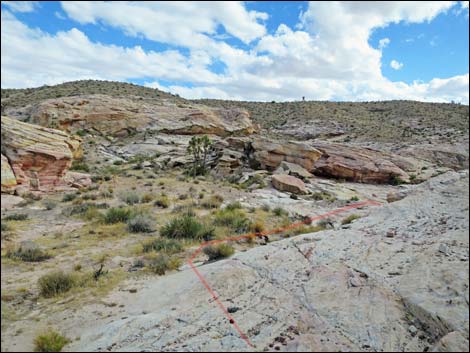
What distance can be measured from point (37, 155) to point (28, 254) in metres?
6.40

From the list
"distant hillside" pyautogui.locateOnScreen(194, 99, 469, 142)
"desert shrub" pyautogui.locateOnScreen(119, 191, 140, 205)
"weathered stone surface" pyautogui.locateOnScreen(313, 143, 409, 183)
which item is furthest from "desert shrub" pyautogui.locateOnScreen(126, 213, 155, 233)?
"distant hillside" pyautogui.locateOnScreen(194, 99, 469, 142)

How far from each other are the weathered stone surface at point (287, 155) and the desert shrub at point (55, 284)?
21.1 metres

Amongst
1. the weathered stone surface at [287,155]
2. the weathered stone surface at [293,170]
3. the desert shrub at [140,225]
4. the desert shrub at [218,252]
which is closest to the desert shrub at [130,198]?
the desert shrub at [140,225]

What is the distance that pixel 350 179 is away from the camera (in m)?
25.0

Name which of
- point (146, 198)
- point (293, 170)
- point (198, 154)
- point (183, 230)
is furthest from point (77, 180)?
point (293, 170)

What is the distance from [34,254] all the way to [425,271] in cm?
741

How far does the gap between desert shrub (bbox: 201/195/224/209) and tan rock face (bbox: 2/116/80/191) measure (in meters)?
6.50

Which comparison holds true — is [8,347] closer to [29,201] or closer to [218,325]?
[218,325]

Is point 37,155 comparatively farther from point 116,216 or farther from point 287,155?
point 287,155

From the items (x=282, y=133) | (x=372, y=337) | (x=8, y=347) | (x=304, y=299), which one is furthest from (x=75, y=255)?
(x=282, y=133)

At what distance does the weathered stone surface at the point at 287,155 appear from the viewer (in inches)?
1022

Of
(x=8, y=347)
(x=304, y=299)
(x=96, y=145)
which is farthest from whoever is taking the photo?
(x=96, y=145)

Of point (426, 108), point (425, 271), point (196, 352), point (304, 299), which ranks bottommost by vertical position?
point (196, 352)

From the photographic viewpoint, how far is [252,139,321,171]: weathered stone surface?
85.1 ft
